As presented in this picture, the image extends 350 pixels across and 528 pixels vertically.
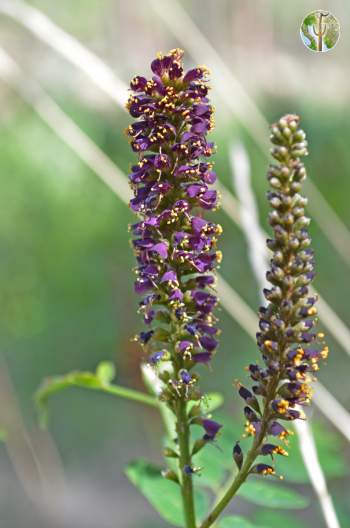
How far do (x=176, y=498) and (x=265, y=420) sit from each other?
737 millimetres

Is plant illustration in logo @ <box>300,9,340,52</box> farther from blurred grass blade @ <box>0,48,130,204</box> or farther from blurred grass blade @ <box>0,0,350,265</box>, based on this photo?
blurred grass blade @ <box>0,48,130,204</box>

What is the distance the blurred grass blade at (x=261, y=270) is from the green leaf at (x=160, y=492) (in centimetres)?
30

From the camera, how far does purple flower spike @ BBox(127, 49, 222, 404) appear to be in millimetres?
1379

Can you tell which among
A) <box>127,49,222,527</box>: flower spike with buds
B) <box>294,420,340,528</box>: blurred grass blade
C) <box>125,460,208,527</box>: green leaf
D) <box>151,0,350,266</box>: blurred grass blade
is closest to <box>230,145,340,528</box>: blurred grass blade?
<box>294,420,340,528</box>: blurred grass blade

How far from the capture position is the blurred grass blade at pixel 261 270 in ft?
6.20

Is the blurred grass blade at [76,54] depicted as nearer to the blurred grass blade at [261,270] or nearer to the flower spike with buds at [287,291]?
the blurred grass blade at [261,270]

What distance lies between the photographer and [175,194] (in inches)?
55.6

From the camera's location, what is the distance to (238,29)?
10281 millimetres

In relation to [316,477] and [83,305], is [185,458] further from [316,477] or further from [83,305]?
[83,305]

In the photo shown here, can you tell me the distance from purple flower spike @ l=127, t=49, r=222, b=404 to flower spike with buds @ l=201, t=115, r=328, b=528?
14cm

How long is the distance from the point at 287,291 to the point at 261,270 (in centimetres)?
92

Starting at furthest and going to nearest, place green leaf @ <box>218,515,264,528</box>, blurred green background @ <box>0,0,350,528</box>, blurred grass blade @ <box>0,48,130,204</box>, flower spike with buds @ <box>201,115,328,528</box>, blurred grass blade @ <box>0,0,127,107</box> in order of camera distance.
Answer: blurred green background @ <box>0,0,350,528</box>, blurred grass blade @ <box>0,48,130,204</box>, blurred grass blade @ <box>0,0,127,107</box>, green leaf @ <box>218,515,264,528</box>, flower spike with buds @ <box>201,115,328,528</box>

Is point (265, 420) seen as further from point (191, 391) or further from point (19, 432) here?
point (19, 432)

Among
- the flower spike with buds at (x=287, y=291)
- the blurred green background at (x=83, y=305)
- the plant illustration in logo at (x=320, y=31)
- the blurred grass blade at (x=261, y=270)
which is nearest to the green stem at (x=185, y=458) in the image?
the flower spike with buds at (x=287, y=291)
